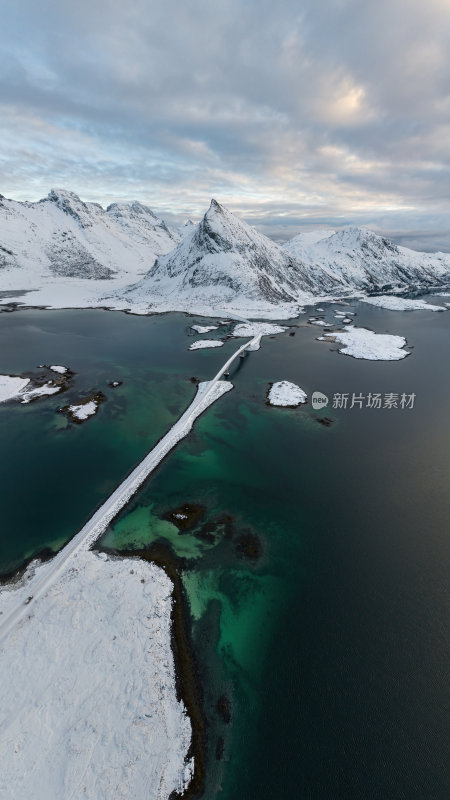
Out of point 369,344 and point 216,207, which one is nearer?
point 369,344

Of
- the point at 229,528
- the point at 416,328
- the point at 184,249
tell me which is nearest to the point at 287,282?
the point at 184,249

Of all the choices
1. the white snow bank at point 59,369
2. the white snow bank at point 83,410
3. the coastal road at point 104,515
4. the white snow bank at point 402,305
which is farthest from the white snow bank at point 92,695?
the white snow bank at point 402,305

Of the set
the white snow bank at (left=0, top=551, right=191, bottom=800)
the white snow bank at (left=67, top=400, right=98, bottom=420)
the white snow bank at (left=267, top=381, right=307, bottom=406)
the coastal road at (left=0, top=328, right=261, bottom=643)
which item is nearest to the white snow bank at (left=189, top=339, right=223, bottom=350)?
the white snow bank at (left=267, top=381, right=307, bottom=406)

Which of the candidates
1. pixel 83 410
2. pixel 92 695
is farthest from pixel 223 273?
pixel 92 695

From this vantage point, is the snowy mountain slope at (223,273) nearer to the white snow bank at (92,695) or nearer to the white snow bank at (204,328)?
the white snow bank at (204,328)

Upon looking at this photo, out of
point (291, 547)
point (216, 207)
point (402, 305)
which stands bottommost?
point (291, 547)

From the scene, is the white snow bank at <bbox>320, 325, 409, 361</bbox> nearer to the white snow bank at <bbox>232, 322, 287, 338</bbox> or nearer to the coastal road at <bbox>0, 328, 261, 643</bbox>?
the white snow bank at <bbox>232, 322, 287, 338</bbox>

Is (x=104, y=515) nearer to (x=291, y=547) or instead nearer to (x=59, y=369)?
(x=291, y=547)

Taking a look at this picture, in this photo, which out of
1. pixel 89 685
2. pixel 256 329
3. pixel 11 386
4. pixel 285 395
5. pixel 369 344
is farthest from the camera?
pixel 256 329
